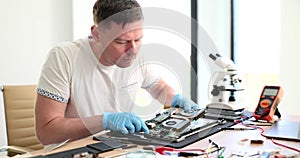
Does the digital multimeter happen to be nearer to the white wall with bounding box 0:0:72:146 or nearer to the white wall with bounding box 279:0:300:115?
the white wall with bounding box 279:0:300:115

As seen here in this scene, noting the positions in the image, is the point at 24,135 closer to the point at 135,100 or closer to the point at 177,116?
the point at 135,100

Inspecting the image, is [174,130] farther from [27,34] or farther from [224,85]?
→ [27,34]

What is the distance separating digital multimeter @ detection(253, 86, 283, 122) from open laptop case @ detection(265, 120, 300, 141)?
5 centimetres

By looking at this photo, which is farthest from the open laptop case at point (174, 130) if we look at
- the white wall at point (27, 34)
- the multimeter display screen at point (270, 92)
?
the white wall at point (27, 34)

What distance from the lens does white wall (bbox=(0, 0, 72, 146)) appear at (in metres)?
2.33

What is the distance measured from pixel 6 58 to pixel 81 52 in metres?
1.26

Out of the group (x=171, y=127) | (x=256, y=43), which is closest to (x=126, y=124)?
(x=171, y=127)

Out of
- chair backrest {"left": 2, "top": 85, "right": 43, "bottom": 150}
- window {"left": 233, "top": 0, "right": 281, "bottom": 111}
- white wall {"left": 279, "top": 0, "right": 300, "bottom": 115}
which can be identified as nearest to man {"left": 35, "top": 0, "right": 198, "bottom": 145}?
chair backrest {"left": 2, "top": 85, "right": 43, "bottom": 150}

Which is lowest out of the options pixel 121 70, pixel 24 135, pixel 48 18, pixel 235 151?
pixel 24 135

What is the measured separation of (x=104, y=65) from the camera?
1.41m

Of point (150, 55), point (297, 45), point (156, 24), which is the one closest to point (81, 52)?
point (150, 55)

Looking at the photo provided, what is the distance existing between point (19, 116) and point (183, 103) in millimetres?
971

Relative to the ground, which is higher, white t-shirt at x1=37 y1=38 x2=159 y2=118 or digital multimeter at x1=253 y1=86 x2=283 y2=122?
white t-shirt at x1=37 y1=38 x2=159 y2=118

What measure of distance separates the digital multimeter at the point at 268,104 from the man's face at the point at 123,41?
636 millimetres
